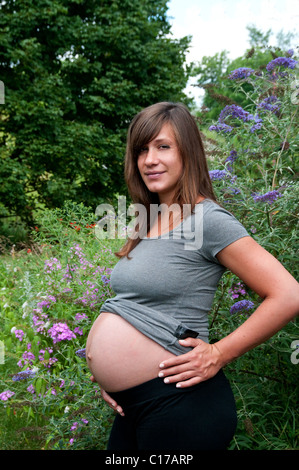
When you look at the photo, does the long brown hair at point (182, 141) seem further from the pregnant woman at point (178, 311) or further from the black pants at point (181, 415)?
the black pants at point (181, 415)

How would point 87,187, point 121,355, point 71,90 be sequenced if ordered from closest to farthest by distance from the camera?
point 121,355 < point 71,90 < point 87,187

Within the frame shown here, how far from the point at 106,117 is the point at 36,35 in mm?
2637

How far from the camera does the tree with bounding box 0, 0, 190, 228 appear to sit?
402 inches

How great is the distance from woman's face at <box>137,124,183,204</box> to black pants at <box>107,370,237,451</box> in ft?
2.20

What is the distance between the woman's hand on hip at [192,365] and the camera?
4.51 feet

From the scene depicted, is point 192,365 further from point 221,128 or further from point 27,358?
point 27,358

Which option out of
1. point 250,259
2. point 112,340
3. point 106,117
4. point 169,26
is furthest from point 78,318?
point 169,26

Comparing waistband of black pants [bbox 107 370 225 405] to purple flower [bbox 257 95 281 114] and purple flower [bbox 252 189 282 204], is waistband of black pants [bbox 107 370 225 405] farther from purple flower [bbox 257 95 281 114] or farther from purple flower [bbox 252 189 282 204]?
purple flower [bbox 257 95 281 114]

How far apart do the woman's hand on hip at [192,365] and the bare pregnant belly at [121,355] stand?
0.13ft

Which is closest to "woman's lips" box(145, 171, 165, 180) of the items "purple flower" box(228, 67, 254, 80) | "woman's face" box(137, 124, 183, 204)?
"woman's face" box(137, 124, 183, 204)

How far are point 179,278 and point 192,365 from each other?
0.27 m

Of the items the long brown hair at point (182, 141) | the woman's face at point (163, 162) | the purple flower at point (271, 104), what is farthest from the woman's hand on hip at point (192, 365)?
the purple flower at point (271, 104)

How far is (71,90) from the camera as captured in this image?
11672mm

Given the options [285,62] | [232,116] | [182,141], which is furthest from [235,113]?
[182,141]
